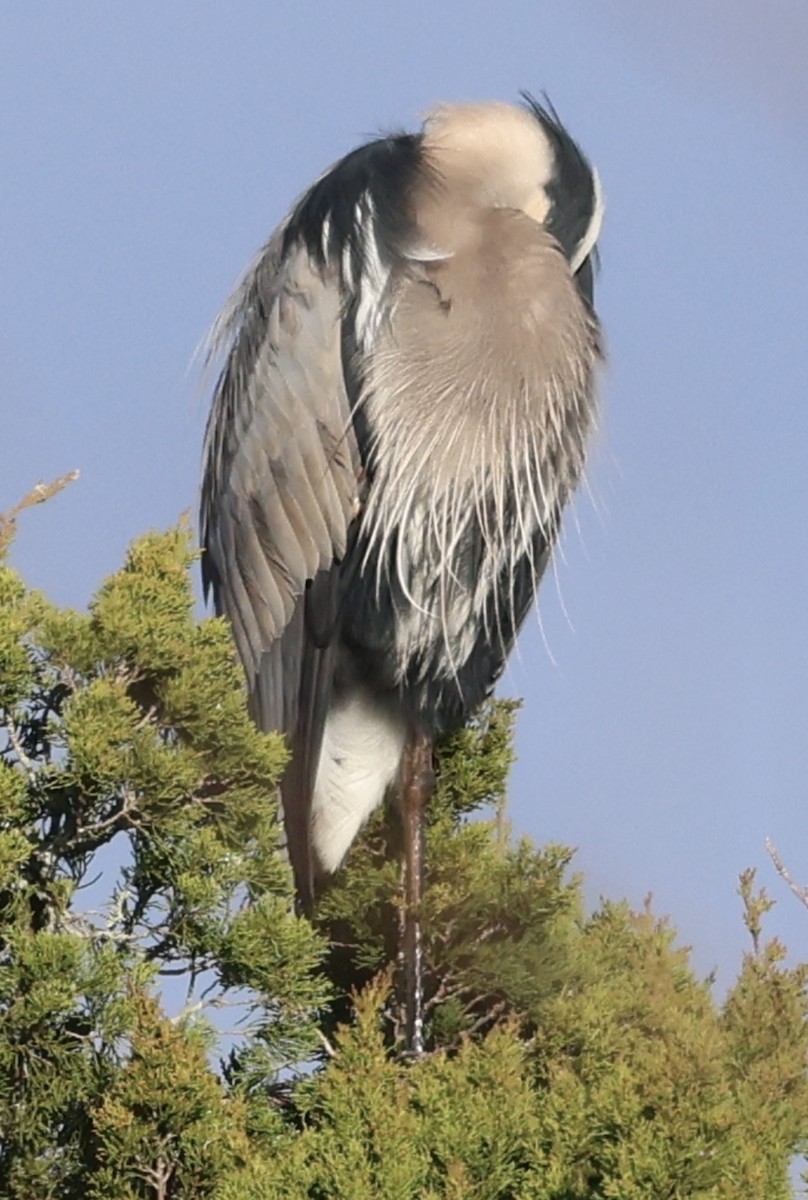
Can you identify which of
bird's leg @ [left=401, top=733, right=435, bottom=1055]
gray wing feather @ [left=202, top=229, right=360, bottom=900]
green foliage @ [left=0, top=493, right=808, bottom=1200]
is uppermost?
gray wing feather @ [left=202, top=229, right=360, bottom=900]

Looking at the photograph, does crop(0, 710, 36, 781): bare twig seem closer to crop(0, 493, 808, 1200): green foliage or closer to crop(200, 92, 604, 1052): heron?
crop(0, 493, 808, 1200): green foliage

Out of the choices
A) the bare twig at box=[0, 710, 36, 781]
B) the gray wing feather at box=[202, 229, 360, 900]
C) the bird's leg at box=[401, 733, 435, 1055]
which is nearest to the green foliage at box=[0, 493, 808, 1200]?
the bare twig at box=[0, 710, 36, 781]

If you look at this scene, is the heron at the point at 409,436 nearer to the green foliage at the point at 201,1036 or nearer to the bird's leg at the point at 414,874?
the bird's leg at the point at 414,874

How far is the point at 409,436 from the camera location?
4.03 m

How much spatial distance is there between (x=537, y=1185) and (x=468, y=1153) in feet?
0.33

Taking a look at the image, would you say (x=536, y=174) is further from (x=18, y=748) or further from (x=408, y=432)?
(x=18, y=748)

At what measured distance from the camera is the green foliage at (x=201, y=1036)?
97.5 inches

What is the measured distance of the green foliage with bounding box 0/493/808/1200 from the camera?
2.48m

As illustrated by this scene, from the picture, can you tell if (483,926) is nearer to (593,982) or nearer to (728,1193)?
(593,982)

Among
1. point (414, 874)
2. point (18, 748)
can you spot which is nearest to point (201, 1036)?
point (18, 748)

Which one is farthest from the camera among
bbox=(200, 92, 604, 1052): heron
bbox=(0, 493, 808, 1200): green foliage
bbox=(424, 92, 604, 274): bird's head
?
bbox=(424, 92, 604, 274): bird's head

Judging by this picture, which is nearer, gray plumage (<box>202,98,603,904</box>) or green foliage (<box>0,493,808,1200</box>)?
green foliage (<box>0,493,808,1200</box>)

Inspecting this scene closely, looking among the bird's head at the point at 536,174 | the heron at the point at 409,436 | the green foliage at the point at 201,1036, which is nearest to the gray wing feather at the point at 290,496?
the heron at the point at 409,436

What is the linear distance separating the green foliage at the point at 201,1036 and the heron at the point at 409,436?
1.19m
